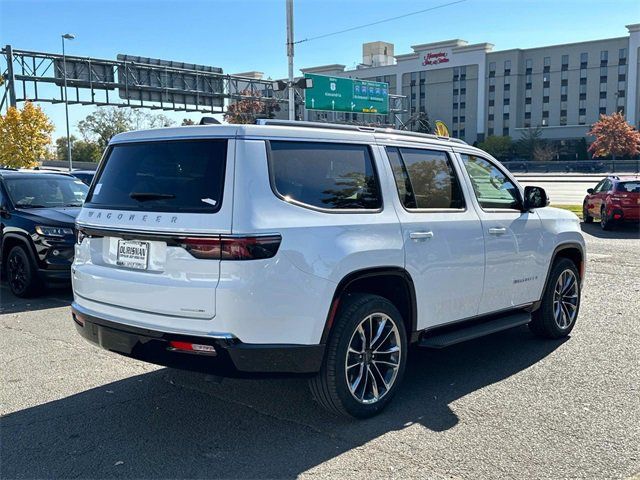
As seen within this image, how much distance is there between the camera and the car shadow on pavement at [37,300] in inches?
320

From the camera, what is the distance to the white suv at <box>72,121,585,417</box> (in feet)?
12.2

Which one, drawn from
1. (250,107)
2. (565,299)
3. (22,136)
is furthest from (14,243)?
(250,107)

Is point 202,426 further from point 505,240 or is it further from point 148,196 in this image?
point 505,240

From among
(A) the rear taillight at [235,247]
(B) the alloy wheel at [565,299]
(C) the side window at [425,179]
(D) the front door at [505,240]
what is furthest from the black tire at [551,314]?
(A) the rear taillight at [235,247]

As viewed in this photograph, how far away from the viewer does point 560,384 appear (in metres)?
5.09

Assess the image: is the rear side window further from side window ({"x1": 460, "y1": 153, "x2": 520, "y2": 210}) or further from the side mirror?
the side mirror

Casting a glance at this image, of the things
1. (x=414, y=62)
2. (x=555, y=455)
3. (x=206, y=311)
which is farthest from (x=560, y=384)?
(x=414, y=62)

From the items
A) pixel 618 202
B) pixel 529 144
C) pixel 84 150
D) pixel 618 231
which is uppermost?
pixel 529 144

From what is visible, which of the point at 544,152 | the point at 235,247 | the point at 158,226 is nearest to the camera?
the point at 235,247

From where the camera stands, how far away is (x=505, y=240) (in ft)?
18.1

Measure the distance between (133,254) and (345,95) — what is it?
1390 inches

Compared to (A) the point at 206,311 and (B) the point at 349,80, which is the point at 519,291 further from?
(B) the point at 349,80

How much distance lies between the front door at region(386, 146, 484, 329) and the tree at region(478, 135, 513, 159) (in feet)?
319

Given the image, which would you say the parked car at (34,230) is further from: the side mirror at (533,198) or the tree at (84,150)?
the tree at (84,150)
